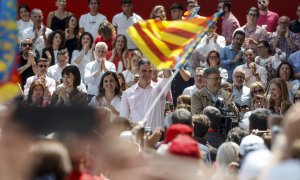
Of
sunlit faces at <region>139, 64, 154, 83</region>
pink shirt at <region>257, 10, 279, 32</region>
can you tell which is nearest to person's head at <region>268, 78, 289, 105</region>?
sunlit faces at <region>139, 64, 154, 83</region>

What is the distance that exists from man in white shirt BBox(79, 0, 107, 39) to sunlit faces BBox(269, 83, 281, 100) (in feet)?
17.5

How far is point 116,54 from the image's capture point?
55.6ft

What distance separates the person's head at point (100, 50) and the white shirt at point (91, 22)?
230 centimetres

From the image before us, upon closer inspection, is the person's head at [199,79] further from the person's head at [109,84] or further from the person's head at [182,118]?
the person's head at [182,118]

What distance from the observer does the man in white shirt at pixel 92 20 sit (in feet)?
61.7

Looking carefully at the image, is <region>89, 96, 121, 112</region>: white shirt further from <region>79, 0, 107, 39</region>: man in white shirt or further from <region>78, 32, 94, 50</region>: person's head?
<region>79, 0, 107, 39</region>: man in white shirt

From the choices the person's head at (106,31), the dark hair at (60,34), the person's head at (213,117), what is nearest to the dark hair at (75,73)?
the person's head at (106,31)

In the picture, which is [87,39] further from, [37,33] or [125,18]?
[125,18]

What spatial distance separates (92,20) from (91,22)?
0.04 metres

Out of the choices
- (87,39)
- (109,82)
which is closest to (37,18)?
(87,39)

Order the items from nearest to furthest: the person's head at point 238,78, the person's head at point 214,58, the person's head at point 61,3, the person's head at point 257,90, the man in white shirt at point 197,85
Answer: the person's head at point 257,90, the man in white shirt at point 197,85, the person's head at point 238,78, the person's head at point 214,58, the person's head at point 61,3

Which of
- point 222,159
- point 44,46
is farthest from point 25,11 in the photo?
point 222,159

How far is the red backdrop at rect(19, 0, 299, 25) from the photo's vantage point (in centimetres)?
2009

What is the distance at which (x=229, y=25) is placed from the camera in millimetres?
18844
